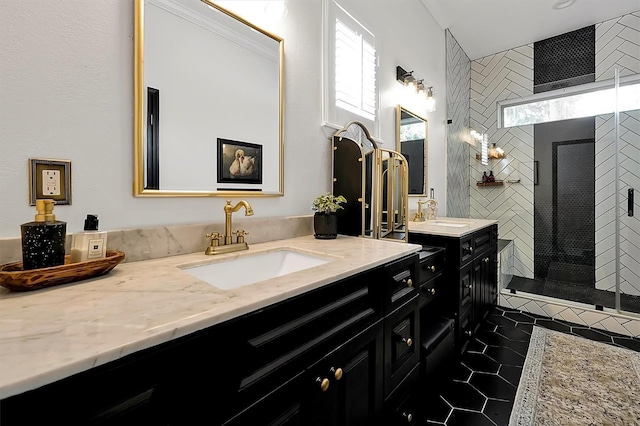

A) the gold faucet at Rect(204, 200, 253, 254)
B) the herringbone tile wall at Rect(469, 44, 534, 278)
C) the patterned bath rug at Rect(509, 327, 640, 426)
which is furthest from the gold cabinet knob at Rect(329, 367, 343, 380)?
the herringbone tile wall at Rect(469, 44, 534, 278)

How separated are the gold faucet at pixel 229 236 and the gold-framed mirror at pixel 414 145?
5.45 feet

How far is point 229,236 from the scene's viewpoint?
115 centimetres

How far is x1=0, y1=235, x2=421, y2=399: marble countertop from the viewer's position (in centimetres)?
38

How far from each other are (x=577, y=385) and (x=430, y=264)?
3.60 feet

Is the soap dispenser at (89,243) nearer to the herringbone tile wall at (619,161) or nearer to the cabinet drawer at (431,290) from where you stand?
the cabinet drawer at (431,290)

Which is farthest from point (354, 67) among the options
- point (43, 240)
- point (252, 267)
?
point (43, 240)

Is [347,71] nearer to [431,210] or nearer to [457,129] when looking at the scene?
[431,210]

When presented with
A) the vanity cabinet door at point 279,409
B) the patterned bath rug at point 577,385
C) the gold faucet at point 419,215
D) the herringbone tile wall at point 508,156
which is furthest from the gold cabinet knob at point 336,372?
the herringbone tile wall at point 508,156

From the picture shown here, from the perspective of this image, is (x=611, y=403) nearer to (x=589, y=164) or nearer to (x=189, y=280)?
(x=189, y=280)

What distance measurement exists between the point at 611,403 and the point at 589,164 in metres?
2.63

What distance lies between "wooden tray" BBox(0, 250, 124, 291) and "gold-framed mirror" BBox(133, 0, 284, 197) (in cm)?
29

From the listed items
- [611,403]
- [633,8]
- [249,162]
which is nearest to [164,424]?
[249,162]

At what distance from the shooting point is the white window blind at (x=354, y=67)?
175 centimetres

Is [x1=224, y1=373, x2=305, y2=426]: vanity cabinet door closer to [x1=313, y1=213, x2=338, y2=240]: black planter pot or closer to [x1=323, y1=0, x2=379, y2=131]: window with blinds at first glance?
[x1=313, y1=213, x2=338, y2=240]: black planter pot
